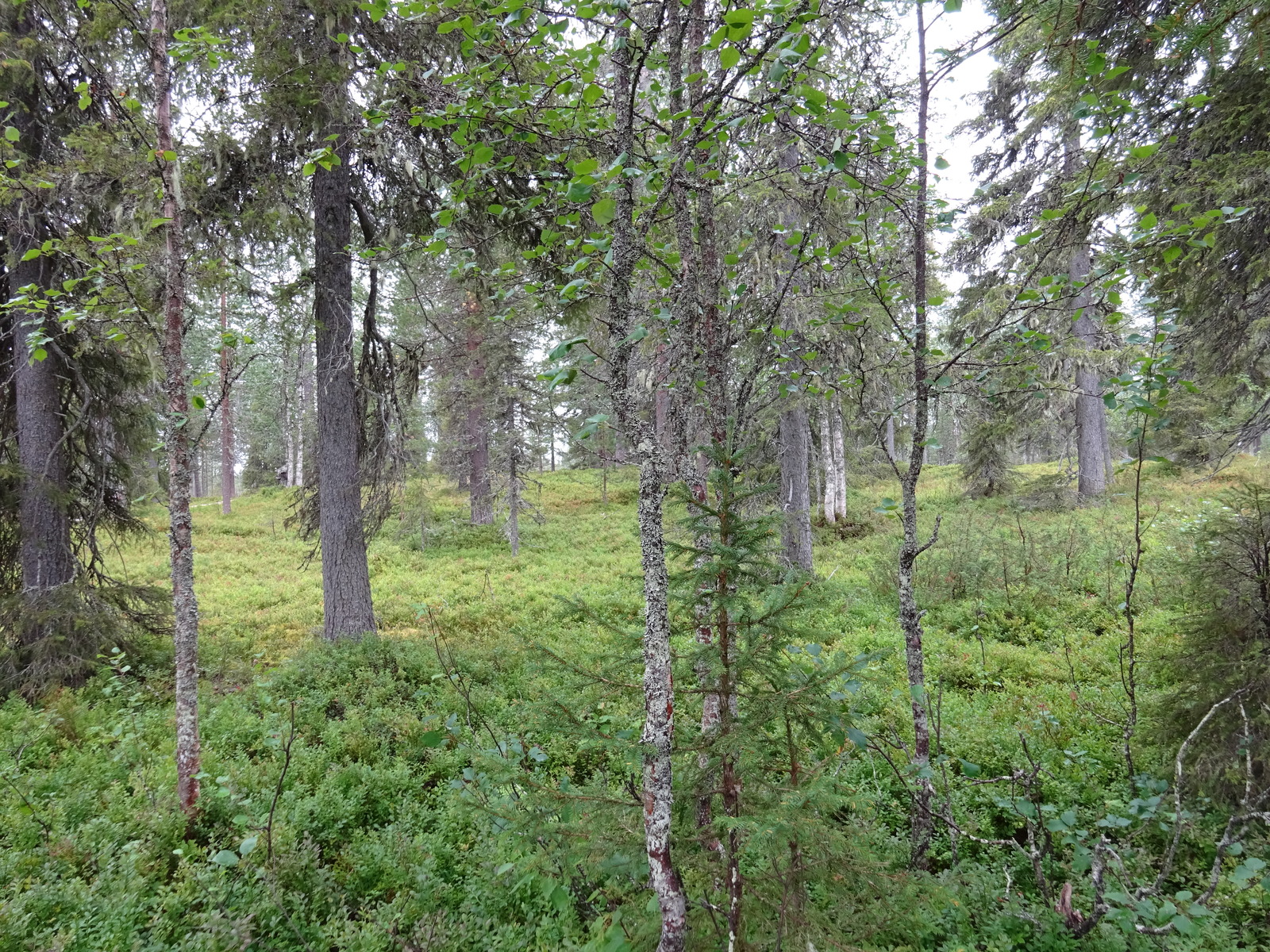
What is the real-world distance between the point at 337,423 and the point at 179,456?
3.52 m

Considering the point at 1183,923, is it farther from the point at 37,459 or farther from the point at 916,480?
the point at 37,459

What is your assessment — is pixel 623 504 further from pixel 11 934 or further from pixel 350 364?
pixel 11 934

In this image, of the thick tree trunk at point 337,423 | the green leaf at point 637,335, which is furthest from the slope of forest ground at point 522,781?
the green leaf at point 637,335

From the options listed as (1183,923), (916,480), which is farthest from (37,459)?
(1183,923)

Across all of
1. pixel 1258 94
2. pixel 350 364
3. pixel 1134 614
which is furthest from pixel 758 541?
pixel 1134 614

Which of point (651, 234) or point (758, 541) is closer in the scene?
point (758, 541)

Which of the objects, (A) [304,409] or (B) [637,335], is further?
(A) [304,409]

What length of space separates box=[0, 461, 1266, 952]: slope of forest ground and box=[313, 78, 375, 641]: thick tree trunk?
687mm

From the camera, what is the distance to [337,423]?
25.6ft

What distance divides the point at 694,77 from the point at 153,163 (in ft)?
17.8

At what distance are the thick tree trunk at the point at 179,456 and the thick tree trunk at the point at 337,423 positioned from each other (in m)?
2.89

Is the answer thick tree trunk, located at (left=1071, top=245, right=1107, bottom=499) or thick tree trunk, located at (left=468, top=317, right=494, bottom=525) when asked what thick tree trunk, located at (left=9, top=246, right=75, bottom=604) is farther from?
thick tree trunk, located at (left=1071, top=245, right=1107, bottom=499)

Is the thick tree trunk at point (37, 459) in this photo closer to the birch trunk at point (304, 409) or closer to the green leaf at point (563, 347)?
the green leaf at point (563, 347)

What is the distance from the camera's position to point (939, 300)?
312cm
